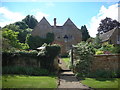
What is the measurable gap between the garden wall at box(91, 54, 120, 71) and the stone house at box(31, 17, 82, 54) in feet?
65.1

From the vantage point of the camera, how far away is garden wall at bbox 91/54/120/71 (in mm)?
9305

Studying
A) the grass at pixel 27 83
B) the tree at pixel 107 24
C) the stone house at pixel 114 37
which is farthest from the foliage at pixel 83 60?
the tree at pixel 107 24

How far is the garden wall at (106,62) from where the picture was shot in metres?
9.30

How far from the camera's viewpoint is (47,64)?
980cm

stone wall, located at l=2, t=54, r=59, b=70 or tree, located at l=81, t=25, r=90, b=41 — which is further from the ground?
tree, located at l=81, t=25, r=90, b=41

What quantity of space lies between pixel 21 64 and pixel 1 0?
18.1 ft

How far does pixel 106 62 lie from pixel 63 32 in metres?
21.7

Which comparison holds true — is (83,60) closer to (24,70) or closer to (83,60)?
(83,60)

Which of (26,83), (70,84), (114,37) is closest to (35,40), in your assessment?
(114,37)

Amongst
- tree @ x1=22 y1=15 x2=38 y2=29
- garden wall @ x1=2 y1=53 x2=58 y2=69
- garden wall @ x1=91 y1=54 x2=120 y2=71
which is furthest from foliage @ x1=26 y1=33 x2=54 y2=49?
tree @ x1=22 y1=15 x2=38 y2=29

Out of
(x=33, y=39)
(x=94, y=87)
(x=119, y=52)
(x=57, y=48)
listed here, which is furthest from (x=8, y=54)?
(x=33, y=39)

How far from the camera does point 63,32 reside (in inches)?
1193

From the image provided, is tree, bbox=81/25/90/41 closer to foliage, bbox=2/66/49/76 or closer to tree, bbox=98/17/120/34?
tree, bbox=98/17/120/34

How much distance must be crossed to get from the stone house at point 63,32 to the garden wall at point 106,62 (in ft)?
65.1
